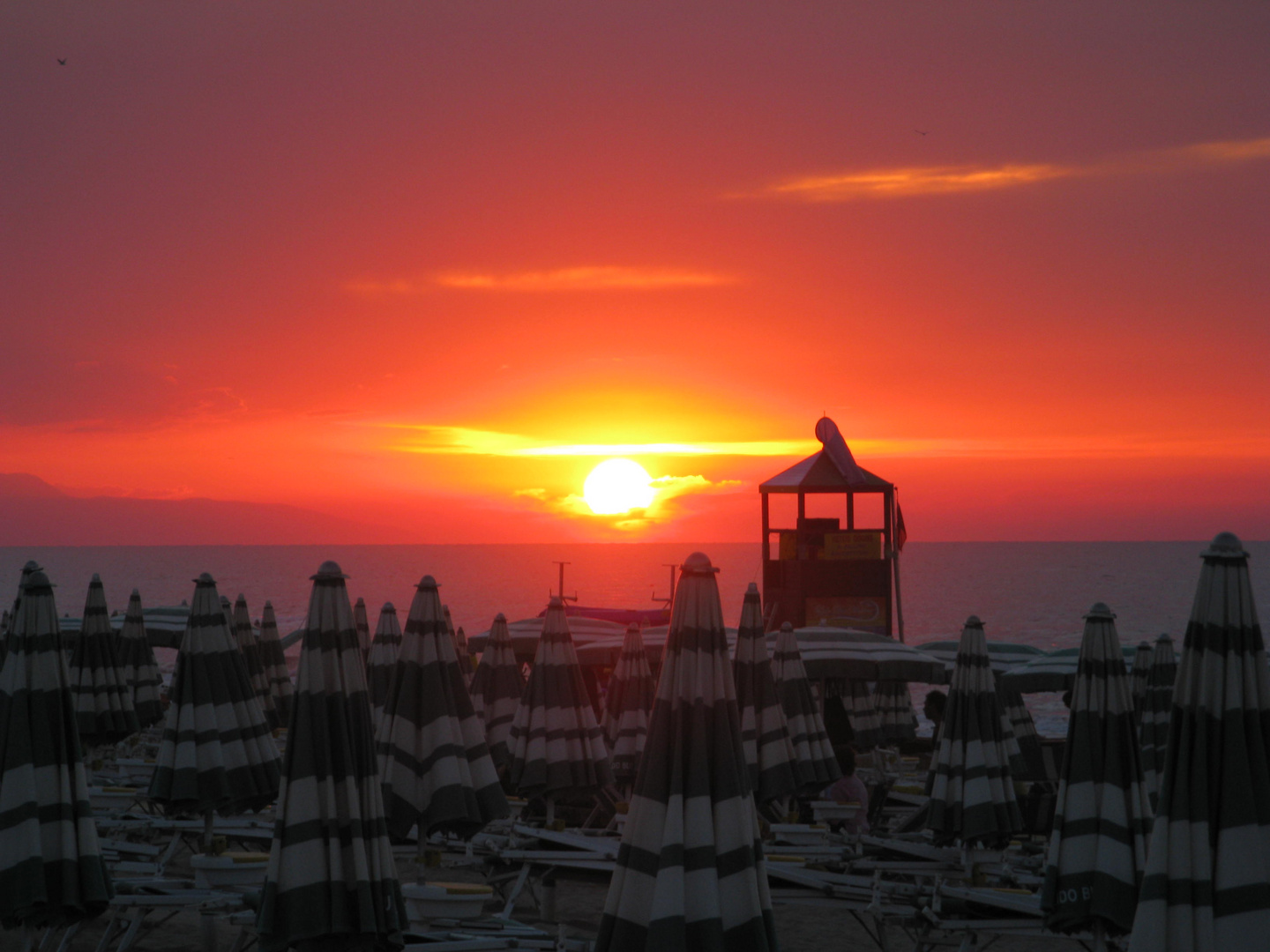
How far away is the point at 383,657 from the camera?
16.3 meters

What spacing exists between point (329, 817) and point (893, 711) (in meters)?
20.5

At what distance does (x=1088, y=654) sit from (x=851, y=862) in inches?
166

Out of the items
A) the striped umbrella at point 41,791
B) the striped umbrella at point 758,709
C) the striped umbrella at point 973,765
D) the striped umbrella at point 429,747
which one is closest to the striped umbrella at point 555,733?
the striped umbrella at point 758,709

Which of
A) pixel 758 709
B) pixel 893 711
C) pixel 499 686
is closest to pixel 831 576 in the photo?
pixel 893 711

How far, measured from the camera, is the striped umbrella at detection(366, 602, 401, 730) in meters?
16.1

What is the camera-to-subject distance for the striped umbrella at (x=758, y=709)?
551 inches

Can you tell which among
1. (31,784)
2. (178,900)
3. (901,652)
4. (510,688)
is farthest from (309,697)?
(901,652)

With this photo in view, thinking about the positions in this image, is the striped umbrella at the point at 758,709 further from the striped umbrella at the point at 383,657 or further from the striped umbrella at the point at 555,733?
the striped umbrella at the point at 383,657

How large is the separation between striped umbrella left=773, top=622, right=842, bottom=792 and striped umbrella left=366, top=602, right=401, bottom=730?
4941 millimetres

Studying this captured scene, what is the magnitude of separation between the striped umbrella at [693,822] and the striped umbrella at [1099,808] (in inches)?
110

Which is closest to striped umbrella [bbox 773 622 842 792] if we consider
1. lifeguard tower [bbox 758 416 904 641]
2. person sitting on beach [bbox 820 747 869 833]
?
person sitting on beach [bbox 820 747 869 833]

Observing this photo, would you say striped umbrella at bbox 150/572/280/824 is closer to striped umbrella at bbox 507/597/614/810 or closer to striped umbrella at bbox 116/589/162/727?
striped umbrella at bbox 507/597/614/810

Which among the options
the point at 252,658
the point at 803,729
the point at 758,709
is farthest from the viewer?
the point at 252,658

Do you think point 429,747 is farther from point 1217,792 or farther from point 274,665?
point 274,665
